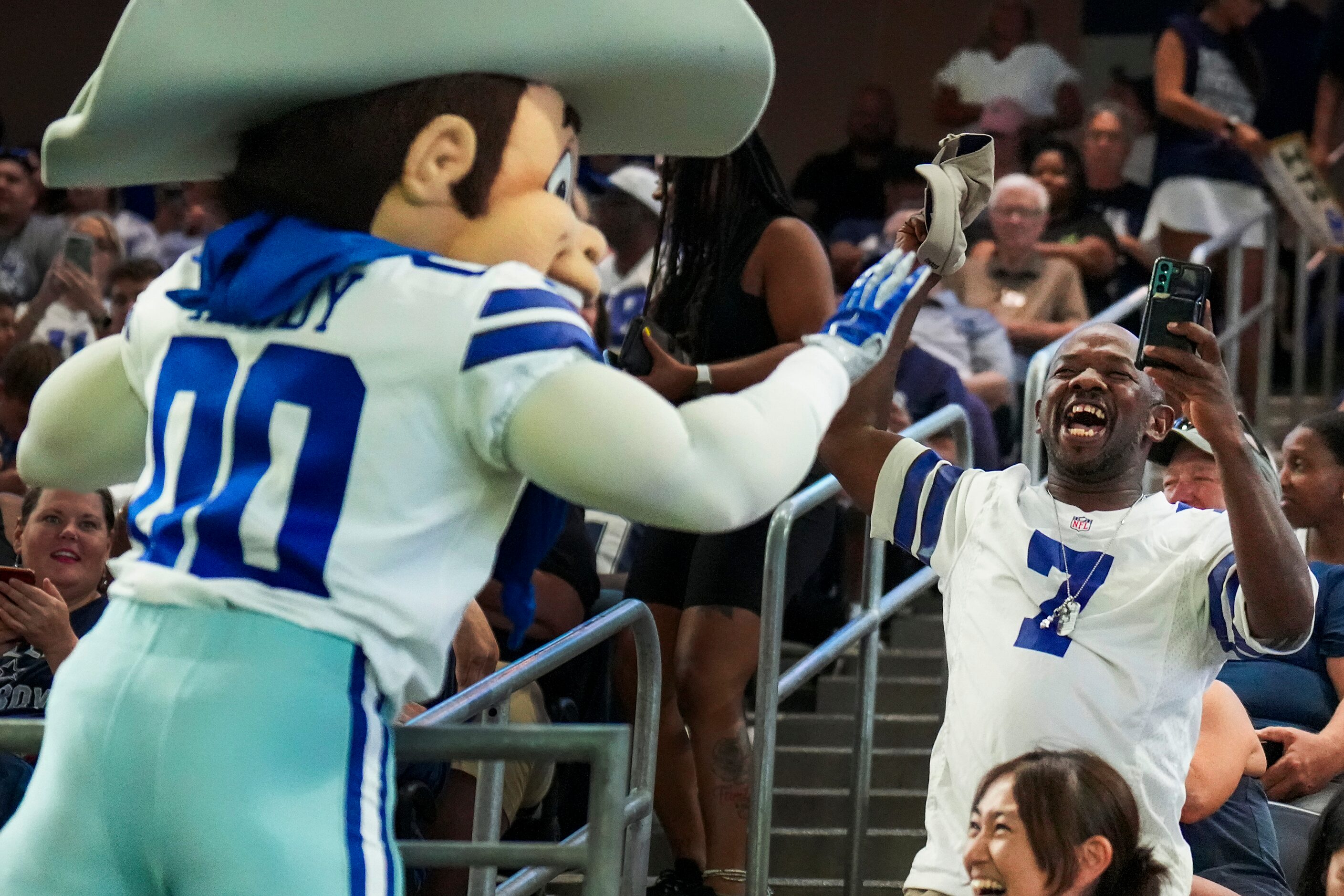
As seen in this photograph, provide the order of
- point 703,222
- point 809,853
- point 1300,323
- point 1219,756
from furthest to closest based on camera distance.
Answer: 1. point 1300,323
2. point 809,853
3. point 703,222
4. point 1219,756

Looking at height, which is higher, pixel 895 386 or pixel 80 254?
pixel 80 254

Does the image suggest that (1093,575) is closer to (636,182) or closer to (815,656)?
(815,656)

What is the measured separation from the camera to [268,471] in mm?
1718

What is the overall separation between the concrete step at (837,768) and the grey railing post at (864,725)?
1203 mm

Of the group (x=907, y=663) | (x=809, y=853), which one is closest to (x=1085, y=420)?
(x=809, y=853)

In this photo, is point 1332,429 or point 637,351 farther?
point 1332,429

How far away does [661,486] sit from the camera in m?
1.70

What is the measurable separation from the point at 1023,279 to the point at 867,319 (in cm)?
471

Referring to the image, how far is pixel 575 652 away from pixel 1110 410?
1.00 m

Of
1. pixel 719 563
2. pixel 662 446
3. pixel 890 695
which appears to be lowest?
pixel 890 695

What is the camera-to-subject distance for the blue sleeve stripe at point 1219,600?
9.21ft

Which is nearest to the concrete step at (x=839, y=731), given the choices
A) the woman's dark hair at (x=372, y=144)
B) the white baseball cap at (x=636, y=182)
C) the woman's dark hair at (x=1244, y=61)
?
the white baseball cap at (x=636, y=182)

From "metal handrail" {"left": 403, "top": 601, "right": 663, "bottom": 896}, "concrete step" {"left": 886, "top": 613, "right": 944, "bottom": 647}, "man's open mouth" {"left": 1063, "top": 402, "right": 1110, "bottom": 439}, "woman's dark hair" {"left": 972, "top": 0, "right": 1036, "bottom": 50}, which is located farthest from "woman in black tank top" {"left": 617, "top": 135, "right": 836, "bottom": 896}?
"woman's dark hair" {"left": 972, "top": 0, "right": 1036, "bottom": 50}

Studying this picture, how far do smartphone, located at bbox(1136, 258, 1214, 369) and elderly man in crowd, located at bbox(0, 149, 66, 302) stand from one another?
230 inches
